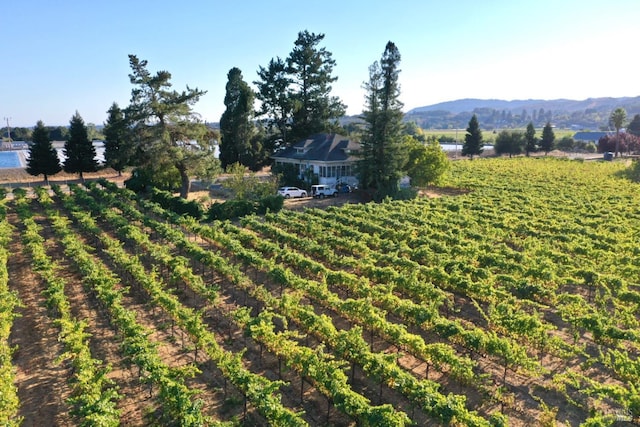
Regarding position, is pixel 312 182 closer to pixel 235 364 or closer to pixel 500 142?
pixel 235 364

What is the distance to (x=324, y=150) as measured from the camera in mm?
44500

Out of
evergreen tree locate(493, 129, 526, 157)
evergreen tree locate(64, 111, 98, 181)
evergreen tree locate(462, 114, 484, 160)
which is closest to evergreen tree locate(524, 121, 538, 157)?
evergreen tree locate(493, 129, 526, 157)

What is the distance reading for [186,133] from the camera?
37125 millimetres

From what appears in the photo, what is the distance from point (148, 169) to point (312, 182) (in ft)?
52.0

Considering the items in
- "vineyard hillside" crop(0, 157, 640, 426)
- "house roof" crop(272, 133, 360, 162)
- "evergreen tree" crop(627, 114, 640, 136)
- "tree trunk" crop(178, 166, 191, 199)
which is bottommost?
"vineyard hillside" crop(0, 157, 640, 426)

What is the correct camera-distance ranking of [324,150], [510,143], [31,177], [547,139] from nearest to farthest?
[324,150] → [31,177] → [510,143] → [547,139]

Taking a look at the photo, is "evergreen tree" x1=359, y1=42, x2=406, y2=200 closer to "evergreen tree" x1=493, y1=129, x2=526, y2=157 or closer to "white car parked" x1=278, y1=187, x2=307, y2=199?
"white car parked" x1=278, y1=187, x2=307, y2=199

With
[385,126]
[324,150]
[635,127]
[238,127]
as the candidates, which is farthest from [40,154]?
[635,127]

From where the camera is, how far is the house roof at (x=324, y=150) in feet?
142

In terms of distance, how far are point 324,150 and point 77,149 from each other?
1148 inches

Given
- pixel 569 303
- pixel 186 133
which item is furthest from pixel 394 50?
pixel 569 303

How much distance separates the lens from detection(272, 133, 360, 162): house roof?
43.2 meters

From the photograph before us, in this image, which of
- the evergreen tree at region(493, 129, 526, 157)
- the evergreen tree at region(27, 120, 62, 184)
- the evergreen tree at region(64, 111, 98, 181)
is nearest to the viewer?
the evergreen tree at region(27, 120, 62, 184)

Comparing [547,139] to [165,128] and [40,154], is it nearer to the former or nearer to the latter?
[165,128]
